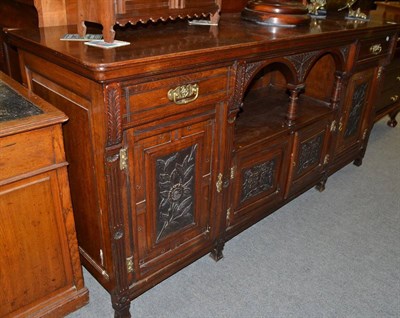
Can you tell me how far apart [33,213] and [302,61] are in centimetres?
150

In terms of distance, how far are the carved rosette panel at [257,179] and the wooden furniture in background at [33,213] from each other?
0.93 meters

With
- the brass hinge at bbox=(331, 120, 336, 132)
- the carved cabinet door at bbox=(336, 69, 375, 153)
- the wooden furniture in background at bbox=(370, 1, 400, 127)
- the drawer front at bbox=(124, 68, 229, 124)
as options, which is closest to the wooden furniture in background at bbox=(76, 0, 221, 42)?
the drawer front at bbox=(124, 68, 229, 124)

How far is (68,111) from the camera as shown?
1.55 m

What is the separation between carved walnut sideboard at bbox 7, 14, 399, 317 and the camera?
138cm

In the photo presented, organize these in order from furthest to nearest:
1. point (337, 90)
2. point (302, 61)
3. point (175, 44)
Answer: point (337, 90) < point (302, 61) < point (175, 44)

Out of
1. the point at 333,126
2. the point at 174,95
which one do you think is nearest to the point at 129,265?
the point at 174,95

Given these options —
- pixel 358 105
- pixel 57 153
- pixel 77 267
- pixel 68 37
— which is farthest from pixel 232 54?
pixel 358 105

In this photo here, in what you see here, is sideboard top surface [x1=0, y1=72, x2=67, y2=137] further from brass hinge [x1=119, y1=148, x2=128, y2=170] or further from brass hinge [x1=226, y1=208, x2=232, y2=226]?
brass hinge [x1=226, y1=208, x2=232, y2=226]

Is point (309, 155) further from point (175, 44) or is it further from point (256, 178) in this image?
point (175, 44)

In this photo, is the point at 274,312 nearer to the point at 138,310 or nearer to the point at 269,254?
the point at 269,254

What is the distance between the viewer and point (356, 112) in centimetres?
287

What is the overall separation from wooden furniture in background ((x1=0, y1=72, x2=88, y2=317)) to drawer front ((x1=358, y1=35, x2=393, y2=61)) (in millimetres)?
2013

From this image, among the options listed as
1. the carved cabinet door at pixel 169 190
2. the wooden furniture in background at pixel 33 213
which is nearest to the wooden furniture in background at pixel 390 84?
the carved cabinet door at pixel 169 190

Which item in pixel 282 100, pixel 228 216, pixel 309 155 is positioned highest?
pixel 282 100
